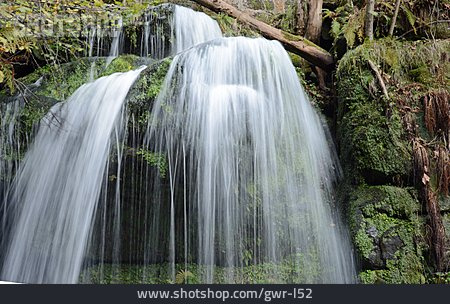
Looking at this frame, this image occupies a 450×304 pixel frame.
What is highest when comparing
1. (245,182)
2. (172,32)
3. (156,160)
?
(172,32)

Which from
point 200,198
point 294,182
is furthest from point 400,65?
point 200,198

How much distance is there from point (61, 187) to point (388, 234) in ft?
13.2

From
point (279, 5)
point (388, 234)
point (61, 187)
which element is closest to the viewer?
point (388, 234)

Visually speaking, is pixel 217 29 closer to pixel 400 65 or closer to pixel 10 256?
pixel 400 65

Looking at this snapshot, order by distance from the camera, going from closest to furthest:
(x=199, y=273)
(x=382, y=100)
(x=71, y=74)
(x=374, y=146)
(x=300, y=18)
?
(x=199, y=273)
(x=374, y=146)
(x=382, y=100)
(x=71, y=74)
(x=300, y=18)

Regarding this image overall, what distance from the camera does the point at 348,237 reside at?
4480 mm

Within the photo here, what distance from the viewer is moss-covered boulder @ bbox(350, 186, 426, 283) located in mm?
4070

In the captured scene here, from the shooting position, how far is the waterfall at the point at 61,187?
454cm

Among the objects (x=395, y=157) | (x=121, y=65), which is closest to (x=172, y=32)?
(x=121, y=65)

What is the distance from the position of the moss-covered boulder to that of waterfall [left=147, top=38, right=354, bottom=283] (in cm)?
31

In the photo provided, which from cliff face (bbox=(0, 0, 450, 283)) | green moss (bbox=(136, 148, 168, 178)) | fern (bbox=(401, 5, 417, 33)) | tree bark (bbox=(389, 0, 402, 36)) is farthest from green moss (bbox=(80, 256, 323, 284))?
→ fern (bbox=(401, 5, 417, 33))

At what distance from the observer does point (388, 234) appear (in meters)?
4.22

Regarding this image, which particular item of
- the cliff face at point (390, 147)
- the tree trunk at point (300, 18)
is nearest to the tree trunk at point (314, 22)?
the tree trunk at point (300, 18)

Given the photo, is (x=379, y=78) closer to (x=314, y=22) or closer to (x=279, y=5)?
(x=314, y=22)
